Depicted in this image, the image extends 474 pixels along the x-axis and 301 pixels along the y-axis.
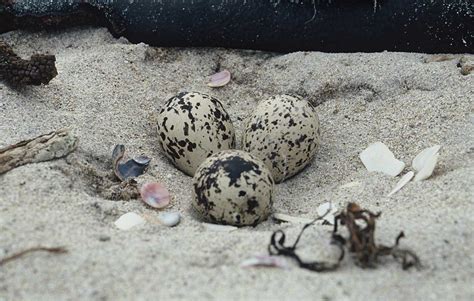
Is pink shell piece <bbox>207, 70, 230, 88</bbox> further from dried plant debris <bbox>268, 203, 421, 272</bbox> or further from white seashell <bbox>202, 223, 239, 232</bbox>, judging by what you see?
dried plant debris <bbox>268, 203, 421, 272</bbox>

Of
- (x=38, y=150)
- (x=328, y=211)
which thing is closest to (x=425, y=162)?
(x=328, y=211)

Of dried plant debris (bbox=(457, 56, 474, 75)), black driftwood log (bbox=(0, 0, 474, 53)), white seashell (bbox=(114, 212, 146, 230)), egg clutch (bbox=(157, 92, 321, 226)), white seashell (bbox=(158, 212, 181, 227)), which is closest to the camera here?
white seashell (bbox=(114, 212, 146, 230))

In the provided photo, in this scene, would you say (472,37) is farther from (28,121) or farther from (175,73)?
(28,121)

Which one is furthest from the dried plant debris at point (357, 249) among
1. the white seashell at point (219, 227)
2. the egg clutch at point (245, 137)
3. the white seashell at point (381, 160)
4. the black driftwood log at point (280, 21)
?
the black driftwood log at point (280, 21)

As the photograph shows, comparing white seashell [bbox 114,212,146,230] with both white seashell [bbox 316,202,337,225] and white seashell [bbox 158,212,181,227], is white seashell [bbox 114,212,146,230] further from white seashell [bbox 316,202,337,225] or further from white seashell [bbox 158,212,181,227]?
white seashell [bbox 316,202,337,225]

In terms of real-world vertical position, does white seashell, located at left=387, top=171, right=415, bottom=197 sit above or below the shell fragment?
below

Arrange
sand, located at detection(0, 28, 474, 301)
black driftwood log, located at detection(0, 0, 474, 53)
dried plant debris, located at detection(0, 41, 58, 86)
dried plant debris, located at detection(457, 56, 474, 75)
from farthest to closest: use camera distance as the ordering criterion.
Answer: black driftwood log, located at detection(0, 0, 474, 53), dried plant debris, located at detection(457, 56, 474, 75), dried plant debris, located at detection(0, 41, 58, 86), sand, located at detection(0, 28, 474, 301)

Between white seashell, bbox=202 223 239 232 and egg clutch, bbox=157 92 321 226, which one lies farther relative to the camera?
egg clutch, bbox=157 92 321 226

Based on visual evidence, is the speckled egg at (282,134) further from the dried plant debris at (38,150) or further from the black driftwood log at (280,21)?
the black driftwood log at (280,21)

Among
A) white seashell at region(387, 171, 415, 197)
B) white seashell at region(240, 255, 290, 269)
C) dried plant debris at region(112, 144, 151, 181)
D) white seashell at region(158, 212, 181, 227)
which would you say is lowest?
dried plant debris at region(112, 144, 151, 181)

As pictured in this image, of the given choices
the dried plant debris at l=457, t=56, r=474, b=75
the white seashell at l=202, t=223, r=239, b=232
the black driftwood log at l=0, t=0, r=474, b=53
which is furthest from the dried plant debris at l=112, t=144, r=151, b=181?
the dried plant debris at l=457, t=56, r=474, b=75
